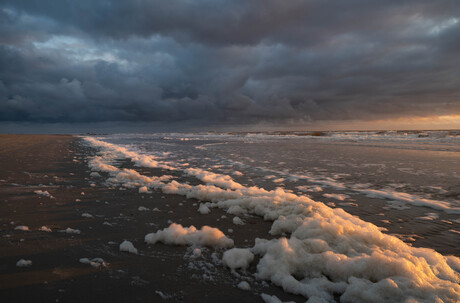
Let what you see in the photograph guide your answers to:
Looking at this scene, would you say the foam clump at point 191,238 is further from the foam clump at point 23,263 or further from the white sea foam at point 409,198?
the white sea foam at point 409,198

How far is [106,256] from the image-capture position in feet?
11.4

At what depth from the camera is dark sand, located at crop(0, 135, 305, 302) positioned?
2.71 metres

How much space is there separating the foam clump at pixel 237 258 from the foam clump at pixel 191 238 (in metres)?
0.46

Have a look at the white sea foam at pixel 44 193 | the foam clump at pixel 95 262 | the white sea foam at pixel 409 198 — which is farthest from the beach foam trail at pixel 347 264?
the white sea foam at pixel 44 193

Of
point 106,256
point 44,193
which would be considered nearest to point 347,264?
point 106,256

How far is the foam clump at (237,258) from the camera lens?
334 centimetres

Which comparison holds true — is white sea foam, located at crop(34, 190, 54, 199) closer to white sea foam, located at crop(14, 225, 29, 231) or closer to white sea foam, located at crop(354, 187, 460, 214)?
white sea foam, located at crop(14, 225, 29, 231)

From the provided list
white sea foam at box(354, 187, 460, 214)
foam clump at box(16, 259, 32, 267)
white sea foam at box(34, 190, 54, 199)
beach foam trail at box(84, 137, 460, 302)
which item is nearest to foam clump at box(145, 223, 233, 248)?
beach foam trail at box(84, 137, 460, 302)

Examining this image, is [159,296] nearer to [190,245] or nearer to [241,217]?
[190,245]

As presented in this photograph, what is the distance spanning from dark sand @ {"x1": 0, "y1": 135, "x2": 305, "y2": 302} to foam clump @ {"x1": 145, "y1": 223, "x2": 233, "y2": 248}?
0.12 metres

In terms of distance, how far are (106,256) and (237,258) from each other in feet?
5.57

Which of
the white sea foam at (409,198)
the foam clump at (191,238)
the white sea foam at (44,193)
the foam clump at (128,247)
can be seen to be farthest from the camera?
the white sea foam at (44,193)

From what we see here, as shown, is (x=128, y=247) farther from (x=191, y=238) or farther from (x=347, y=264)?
(x=347, y=264)

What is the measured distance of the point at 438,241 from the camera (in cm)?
431
